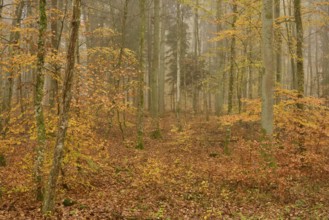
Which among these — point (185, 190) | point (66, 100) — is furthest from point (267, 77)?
point (66, 100)

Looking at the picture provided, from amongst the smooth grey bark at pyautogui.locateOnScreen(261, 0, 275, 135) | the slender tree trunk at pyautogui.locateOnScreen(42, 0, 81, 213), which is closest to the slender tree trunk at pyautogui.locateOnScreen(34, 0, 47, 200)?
the slender tree trunk at pyautogui.locateOnScreen(42, 0, 81, 213)

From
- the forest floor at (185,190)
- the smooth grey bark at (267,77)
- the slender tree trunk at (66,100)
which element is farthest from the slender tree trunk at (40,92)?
the smooth grey bark at (267,77)

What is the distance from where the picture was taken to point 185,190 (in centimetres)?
1103

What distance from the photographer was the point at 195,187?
1128 cm

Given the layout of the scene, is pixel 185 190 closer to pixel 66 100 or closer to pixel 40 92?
pixel 66 100

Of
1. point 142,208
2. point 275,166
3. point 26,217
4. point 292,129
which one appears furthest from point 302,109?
point 26,217

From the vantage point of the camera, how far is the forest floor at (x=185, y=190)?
8859 millimetres

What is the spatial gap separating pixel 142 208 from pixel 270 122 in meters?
6.00

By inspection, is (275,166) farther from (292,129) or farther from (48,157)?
(48,157)

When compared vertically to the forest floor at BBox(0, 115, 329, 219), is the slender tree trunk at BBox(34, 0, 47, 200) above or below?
above

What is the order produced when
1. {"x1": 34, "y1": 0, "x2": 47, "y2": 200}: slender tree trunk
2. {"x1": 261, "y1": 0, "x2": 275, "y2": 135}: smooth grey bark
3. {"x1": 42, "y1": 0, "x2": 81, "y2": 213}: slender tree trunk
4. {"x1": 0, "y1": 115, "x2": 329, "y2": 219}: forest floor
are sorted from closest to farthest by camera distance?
{"x1": 42, "y1": 0, "x2": 81, "y2": 213}: slender tree trunk, {"x1": 34, "y1": 0, "x2": 47, "y2": 200}: slender tree trunk, {"x1": 0, "y1": 115, "x2": 329, "y2": 219}: forest floor, {"x1": 261, "y1": 0, "x2": 275, "y2": 135}: smooth grey bark

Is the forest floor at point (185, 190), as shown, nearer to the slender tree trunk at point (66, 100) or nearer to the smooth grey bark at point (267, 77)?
the slender tree trunk at point (66, 100)

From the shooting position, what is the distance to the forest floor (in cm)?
886

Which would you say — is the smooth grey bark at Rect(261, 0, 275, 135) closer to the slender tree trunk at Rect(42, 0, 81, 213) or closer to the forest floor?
the forest floor
